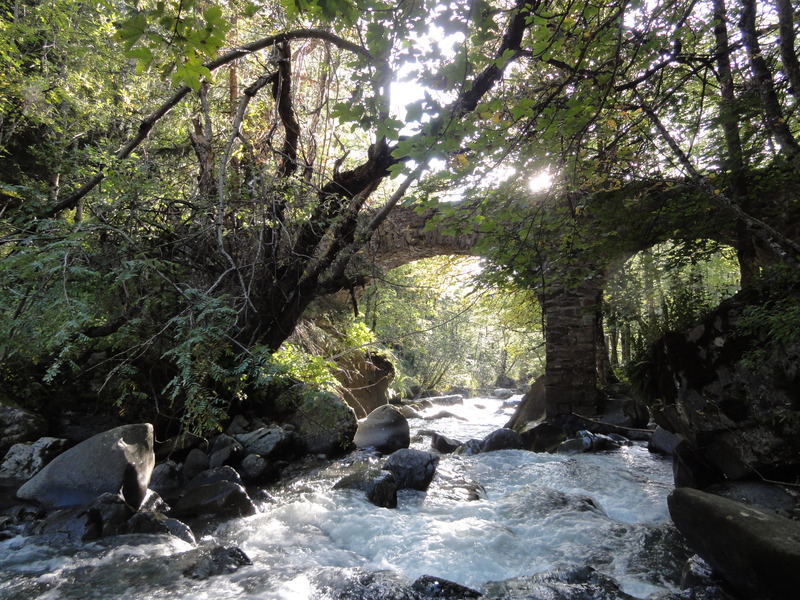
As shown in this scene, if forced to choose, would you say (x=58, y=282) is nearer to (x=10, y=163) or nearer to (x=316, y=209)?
(x=316, y=209)

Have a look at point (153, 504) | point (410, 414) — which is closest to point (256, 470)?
point (153, 504)

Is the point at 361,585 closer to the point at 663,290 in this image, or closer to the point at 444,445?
the point at 444,445

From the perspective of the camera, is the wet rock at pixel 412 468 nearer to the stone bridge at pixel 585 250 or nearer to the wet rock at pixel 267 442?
the wet rock at pixel 267 442

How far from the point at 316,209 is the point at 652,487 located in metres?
5.54

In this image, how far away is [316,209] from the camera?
207 inches

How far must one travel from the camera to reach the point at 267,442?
6789 mm

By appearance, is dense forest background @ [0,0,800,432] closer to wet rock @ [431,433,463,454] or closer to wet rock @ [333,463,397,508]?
wet rock @ [333,463,397,508]

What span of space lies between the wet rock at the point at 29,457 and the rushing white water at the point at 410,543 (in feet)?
5.43

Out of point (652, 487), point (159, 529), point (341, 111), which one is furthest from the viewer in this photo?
point (652, 487)

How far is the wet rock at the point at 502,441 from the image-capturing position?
26.7 feet

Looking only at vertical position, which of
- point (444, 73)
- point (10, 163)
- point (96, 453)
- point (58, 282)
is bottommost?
point (96, 453)

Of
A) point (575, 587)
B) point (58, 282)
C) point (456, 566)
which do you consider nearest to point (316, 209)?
point (58, 282)

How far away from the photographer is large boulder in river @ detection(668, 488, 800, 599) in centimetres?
264

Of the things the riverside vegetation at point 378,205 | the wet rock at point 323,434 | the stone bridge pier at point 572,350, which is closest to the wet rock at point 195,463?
the riverside vegetation at point 378,205
